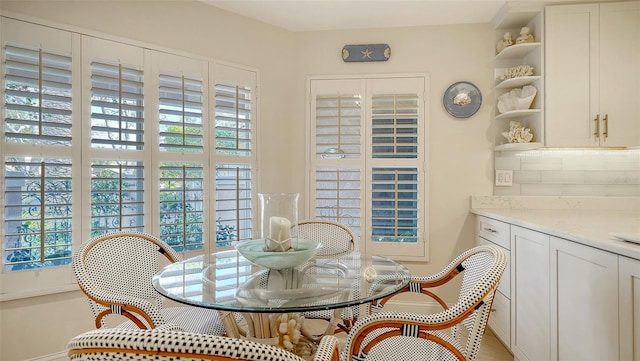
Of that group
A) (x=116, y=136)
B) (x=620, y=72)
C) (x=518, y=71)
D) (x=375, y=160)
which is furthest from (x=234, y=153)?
(x=620, y=72)

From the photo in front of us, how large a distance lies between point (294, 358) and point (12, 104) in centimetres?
223

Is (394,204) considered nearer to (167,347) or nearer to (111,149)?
(111,149)

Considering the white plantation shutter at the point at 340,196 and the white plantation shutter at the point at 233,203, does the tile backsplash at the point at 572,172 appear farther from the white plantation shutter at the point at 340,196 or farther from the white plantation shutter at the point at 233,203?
the white plantation shutter at the point at 233,203

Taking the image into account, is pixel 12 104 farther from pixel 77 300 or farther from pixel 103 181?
pixel 77 300

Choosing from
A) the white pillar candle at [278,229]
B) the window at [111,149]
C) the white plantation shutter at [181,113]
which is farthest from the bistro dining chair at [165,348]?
the white plantation shutter at [181,113]

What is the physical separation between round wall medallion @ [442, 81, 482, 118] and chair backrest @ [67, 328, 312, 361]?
9.21 feet

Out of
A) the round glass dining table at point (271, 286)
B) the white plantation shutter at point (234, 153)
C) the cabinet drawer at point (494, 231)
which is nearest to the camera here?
the round glass dining table at point (271, 286)

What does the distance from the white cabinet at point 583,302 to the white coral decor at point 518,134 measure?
121 centimetres

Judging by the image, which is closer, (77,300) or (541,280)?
(541,280)

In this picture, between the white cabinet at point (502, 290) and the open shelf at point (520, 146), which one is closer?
the white cabinet at point (502, 290)

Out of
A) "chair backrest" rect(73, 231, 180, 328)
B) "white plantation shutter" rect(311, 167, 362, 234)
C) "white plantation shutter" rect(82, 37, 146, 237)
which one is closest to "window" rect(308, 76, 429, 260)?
"white plantation shutter" rect(311, 167, 362, 234)

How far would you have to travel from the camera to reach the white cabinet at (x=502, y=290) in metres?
2.27

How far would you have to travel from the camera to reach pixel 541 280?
73.0 inches

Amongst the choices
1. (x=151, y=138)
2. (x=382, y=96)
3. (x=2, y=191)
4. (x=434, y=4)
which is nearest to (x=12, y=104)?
(x=2, y=191)
